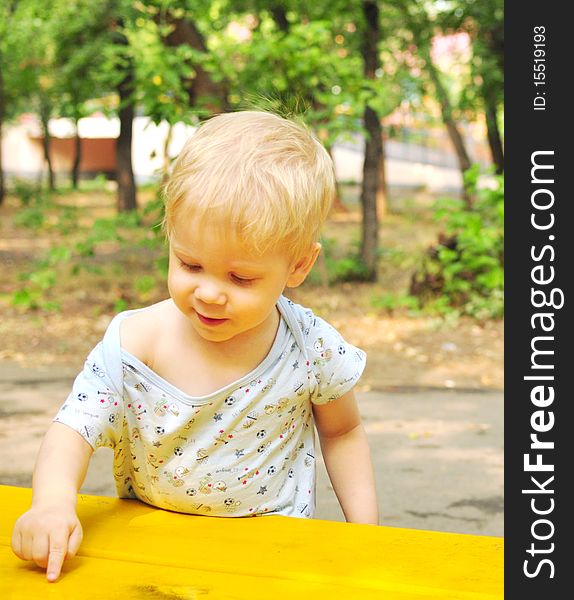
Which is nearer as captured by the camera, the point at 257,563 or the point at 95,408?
the point at 257,563

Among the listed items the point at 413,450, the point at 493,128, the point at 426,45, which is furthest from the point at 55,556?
the point at 493,128

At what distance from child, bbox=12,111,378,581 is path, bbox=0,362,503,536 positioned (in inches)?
57.1

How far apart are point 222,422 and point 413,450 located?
2.40 m

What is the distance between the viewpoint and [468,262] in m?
6.50

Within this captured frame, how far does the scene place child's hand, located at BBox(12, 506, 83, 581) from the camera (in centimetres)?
113

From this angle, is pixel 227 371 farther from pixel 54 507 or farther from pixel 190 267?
pixel 54 507

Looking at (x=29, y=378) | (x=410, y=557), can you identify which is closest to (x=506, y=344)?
(x=410, y=557)

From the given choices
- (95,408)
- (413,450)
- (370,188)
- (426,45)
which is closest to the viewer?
(95,408)

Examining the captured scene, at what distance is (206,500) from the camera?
1.62m

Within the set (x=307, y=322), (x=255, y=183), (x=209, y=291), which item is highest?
(x=255, y=183)

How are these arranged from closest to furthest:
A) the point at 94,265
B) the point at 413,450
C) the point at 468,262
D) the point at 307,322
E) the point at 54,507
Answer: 1. the point at 54,507
2. the point at 307,322
3. the point at 413,450
4. the point at 468,262
5. the point at 94,265

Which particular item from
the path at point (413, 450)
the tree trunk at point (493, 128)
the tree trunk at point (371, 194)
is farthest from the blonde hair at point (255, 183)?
the tree trunk at point (493, 128)

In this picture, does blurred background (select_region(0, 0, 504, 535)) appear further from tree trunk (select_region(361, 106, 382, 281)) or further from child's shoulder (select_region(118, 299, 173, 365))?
child's shoulder (select_region(118, 299, 173, 365))

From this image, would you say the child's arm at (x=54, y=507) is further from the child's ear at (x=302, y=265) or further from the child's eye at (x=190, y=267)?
the child's ear at (x=302, y=265)
